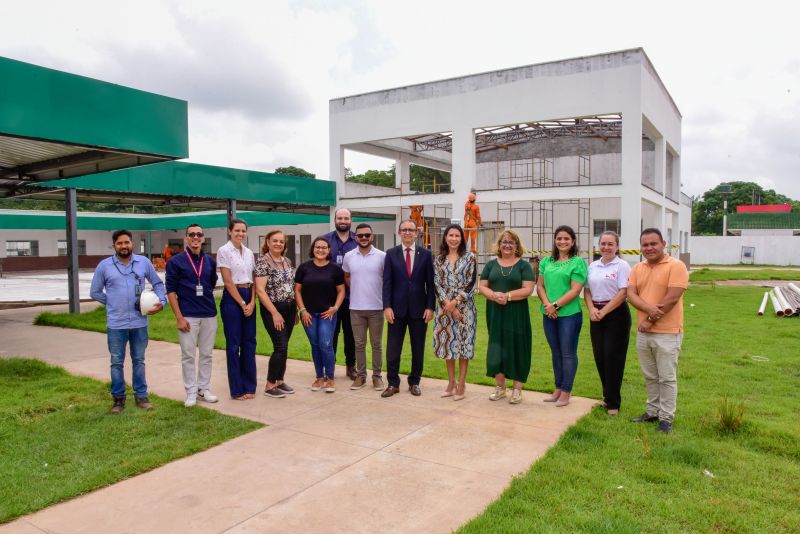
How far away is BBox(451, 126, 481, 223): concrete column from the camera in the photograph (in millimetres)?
19266

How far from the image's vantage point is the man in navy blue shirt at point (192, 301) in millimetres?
5367

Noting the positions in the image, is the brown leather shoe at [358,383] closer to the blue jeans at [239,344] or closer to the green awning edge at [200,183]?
the blue jeans at [239,344]

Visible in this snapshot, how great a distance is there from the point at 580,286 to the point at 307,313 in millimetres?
2743

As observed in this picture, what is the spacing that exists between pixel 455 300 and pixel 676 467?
2.37 meters

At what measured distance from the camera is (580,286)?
525 cm

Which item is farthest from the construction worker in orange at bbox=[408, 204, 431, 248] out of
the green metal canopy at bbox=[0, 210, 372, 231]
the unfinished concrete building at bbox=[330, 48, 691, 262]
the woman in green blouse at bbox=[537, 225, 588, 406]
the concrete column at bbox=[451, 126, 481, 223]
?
the woman in green blouse at bbox=[537, 225, 588, 406]

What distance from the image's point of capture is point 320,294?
5891 mm

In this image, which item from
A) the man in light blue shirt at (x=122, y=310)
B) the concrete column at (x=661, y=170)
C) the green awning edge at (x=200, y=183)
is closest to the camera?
the man in light blue shirt at (x=122, y=310)

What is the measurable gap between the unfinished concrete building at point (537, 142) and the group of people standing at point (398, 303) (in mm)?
9325

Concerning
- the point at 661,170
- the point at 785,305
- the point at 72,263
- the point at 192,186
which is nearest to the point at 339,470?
the point at 72,263

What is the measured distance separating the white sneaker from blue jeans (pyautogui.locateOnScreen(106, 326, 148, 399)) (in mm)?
522

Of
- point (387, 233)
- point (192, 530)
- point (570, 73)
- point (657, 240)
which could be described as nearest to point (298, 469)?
point (192, 530)

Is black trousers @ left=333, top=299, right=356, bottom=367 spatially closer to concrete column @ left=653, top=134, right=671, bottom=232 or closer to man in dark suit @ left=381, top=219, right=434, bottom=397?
man in dark suit @ left=381, top=219, right=434, bottom=397

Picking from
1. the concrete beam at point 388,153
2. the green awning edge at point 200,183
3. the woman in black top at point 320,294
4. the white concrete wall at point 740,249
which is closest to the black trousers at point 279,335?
the woman in black top at point 320,294
